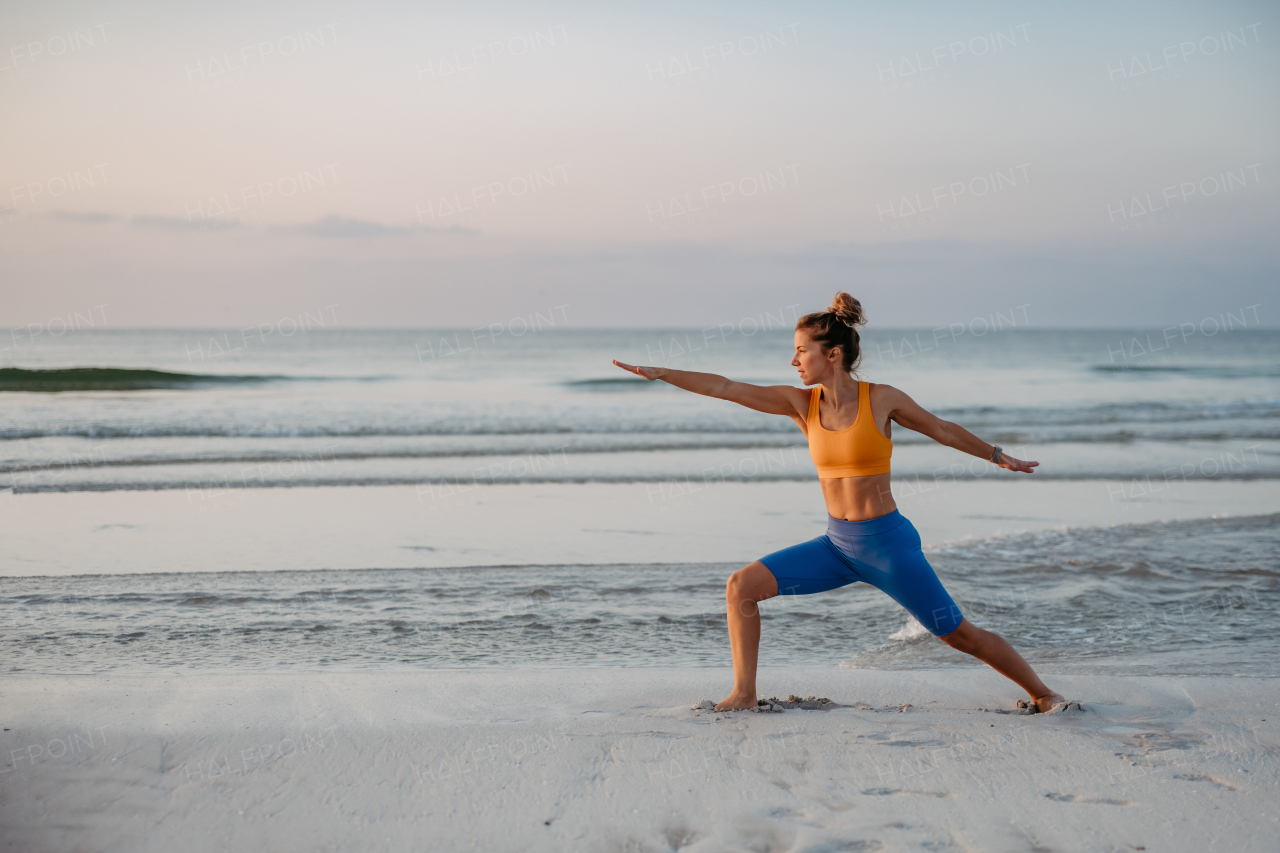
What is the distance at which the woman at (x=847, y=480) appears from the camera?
11.4 feet

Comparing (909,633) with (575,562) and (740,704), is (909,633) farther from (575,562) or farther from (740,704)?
(575,562)

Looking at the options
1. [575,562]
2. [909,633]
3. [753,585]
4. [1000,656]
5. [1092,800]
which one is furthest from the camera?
[575,562]

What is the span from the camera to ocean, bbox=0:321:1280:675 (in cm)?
488

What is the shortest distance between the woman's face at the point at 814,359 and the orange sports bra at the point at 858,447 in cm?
14

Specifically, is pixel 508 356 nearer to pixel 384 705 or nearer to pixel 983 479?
pixel 983 479

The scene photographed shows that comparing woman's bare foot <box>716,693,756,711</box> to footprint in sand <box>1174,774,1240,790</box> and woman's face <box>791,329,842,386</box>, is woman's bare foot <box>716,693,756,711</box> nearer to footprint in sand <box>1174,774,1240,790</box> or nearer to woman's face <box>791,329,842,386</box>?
woman's face <box>791,329,842,386</box>

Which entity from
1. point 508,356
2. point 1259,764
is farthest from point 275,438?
point 508,356

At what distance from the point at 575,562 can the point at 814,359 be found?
12.8 ft

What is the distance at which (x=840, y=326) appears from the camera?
3.52 metres

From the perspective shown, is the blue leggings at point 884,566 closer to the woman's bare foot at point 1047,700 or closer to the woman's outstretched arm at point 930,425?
the woman's outstretched arm at point 930,425

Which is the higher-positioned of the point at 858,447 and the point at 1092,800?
the point at 858,447

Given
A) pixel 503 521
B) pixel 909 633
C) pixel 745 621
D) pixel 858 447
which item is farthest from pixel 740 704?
pixel 503 521

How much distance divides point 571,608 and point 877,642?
191 cm

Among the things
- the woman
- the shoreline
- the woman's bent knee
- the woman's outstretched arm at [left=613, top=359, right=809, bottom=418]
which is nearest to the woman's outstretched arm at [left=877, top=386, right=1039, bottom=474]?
the woman
